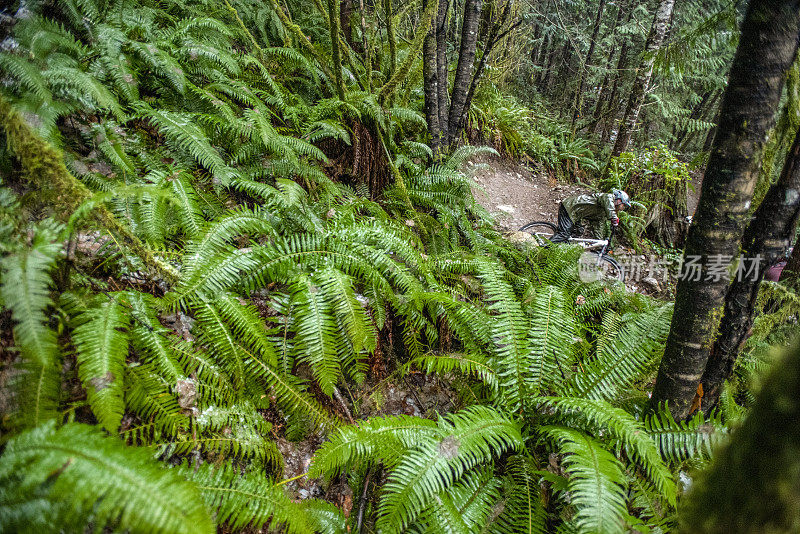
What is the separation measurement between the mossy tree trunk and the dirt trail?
6.85 meters

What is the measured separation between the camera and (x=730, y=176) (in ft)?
5.15

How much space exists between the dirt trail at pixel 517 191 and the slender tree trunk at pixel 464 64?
99.6 inches

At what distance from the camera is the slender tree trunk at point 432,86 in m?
4.81

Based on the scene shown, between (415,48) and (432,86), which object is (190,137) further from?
(432,86)

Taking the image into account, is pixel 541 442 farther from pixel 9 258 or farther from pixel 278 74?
pixel 278 74

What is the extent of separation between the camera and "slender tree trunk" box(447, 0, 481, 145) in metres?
4.70

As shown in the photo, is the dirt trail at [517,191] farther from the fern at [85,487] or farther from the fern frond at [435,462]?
the fern at [85,487]

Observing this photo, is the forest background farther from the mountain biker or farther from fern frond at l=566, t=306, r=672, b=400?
the mountain biker

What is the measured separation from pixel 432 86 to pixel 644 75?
613cm

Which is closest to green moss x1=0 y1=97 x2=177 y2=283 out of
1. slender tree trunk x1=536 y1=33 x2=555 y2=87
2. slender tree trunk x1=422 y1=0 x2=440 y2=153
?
slender tree trunk x1=422 y1=0 x2=440 y2=153

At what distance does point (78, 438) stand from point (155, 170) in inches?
87.2

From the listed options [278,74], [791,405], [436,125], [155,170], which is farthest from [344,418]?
[278,74]

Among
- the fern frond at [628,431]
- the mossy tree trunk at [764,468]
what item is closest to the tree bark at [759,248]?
the fern frond at [628,431]

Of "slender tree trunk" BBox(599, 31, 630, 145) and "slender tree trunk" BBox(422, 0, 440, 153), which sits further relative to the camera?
"slender tree trunk" BBox(599, 31, 630, 145)
